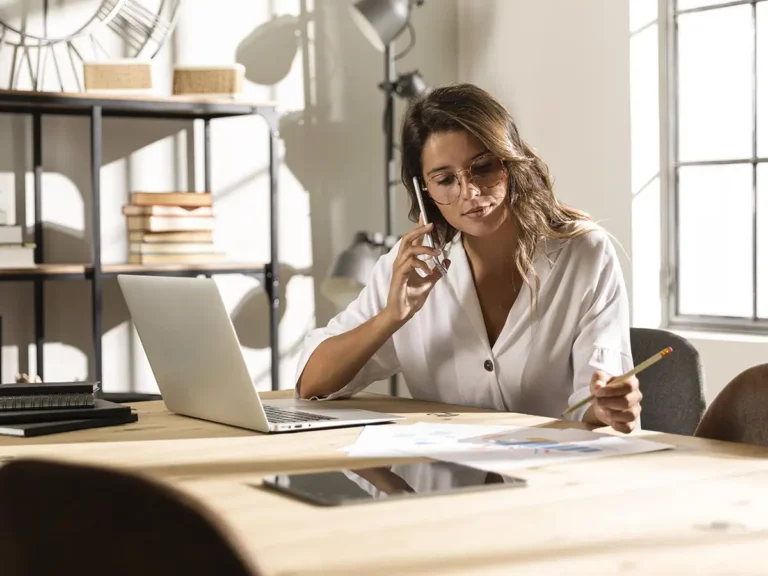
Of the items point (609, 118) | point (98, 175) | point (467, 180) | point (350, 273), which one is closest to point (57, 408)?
point (467, 180)

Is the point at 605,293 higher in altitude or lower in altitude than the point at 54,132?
lower

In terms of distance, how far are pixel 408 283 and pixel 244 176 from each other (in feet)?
6.48

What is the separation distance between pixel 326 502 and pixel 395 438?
0.47 m

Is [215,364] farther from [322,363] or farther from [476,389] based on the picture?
[476,389]

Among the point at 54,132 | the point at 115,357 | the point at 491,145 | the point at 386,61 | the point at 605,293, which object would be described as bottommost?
the point at 115,357

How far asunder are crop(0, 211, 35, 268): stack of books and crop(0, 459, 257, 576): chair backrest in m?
2.60

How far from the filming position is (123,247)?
3.74m

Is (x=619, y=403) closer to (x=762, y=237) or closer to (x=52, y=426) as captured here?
(x=52, y=426)

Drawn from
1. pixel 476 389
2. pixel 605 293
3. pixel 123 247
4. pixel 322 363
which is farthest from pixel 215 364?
pixel 123 247

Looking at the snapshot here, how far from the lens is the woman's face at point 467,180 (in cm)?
215

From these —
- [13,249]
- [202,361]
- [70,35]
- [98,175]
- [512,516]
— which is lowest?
[512,516]

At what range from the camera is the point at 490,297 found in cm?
228

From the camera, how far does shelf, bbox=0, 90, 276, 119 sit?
327cm

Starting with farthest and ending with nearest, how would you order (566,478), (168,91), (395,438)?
(168,91) < (395,438) < (566,478)
